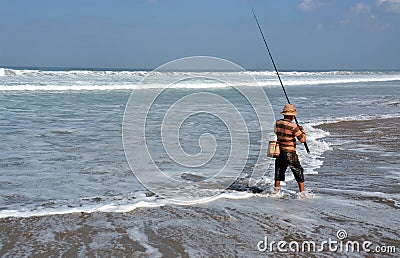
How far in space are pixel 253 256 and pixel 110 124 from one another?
9.88m

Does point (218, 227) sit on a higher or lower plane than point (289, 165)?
lower

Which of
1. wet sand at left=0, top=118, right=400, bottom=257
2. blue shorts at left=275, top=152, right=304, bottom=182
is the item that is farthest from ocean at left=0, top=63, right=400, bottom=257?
blue shorts at left=275, top=152, right=304, bottom=182

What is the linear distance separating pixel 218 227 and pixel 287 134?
2.07 metres

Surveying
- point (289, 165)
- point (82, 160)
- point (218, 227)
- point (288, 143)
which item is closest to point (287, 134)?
point (288, 143)

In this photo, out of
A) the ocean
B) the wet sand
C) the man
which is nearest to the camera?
the wet sand

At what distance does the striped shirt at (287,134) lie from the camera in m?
6.45

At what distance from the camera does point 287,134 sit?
21.3 feet

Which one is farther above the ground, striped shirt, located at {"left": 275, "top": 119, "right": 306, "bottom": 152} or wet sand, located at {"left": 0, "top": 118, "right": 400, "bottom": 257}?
striped shirt, located at {"left": 275, "top": 119, "right": 306, "bottom": 152}

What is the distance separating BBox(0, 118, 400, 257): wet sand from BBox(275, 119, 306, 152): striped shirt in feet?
2.48

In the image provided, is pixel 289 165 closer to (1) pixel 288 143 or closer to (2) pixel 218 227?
(1) pixel 288 143

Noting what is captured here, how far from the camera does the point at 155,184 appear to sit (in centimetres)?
696

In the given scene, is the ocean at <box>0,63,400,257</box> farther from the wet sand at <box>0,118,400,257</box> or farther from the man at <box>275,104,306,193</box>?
the man at <box>275,104,306,193</box>

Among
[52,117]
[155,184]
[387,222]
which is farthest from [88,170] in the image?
[52,117]

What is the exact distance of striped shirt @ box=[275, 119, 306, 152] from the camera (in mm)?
6449
